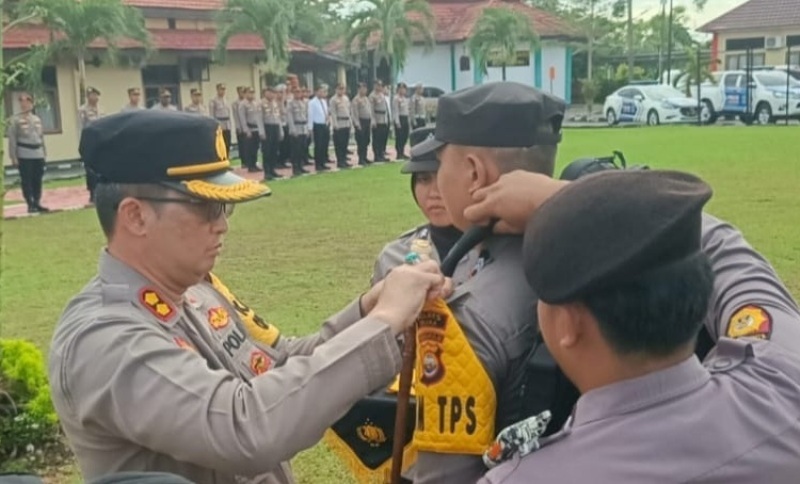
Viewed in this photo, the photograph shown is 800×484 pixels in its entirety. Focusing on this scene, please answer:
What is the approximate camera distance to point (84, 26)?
66.9 ft

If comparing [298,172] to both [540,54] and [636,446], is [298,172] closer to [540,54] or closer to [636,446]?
[636,446]

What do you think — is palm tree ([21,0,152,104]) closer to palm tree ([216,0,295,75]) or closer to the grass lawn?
palm tree ([216,0,295,75])

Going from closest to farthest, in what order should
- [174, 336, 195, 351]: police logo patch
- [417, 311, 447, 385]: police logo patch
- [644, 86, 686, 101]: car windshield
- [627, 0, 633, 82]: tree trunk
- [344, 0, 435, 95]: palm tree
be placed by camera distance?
[417, 311, 447, 385]: police logo patch
[174, 336, 195, 351]: police logo patch
[644, 86, 686, 101]: car windshield
[344, 0, 435, 95]: palm tree
[627, 0, 633, 82]: tree trunk

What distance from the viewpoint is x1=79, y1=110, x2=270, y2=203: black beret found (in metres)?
1.92

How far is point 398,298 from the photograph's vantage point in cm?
182

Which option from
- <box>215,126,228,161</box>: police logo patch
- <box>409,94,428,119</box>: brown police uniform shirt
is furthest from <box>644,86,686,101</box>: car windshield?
<box>215,126,228,161</box>: police logo patch

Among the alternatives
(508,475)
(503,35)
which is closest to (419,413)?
(508,475)

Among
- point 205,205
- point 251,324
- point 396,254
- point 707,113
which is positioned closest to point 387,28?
point 707,113

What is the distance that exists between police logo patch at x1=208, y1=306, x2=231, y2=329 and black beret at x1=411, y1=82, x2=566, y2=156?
2.18ft

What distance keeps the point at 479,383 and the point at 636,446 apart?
47 centimetres

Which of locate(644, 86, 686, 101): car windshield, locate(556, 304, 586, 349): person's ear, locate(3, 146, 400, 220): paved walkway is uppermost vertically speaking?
locate(556, 304, 586, 349): person's ear

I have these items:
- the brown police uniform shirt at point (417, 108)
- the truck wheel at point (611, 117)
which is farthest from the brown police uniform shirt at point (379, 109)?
the truck wheel at point (611, 117)

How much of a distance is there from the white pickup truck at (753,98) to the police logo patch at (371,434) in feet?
90.1

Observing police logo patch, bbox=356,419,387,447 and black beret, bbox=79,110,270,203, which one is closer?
black beret, bbox=79,110,270,203
